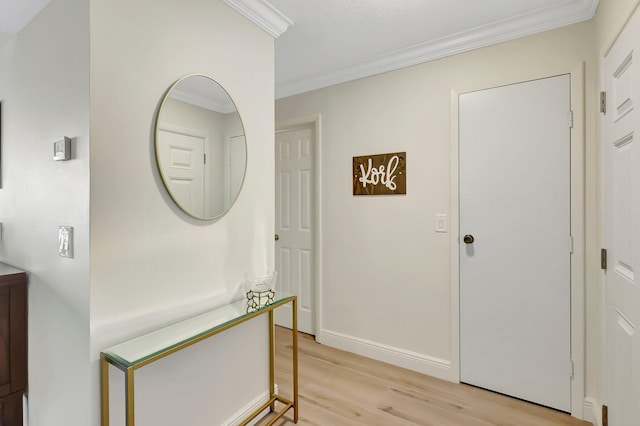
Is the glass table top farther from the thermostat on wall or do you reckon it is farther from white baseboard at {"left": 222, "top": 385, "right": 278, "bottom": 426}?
the thermostat on wall

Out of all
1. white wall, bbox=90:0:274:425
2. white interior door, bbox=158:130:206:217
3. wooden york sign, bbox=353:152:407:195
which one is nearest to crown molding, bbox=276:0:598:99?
wooden york sign, bbox=353:152:407:195

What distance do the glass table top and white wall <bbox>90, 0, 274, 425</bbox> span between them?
0.05 metres

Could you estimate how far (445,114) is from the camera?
88.7 inches

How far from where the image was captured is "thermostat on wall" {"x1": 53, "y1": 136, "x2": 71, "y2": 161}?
122cm

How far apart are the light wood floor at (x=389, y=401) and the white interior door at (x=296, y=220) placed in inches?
27.6

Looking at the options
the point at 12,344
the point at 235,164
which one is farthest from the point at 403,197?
the point at 12,344

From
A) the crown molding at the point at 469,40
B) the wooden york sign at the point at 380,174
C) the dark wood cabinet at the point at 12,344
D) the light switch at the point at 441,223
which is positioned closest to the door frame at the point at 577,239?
the crown molding at the point at 469,40

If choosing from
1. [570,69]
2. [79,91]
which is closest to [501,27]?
[570,69]

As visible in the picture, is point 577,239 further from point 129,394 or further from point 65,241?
point 65,241

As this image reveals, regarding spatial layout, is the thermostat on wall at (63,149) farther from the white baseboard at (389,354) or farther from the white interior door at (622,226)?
the white baseboard at (389,354)

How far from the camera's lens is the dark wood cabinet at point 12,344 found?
4.99 feet

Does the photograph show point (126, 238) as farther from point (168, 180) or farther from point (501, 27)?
point (501, 27)

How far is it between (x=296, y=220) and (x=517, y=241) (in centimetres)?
187

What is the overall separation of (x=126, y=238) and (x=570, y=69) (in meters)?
2.52
